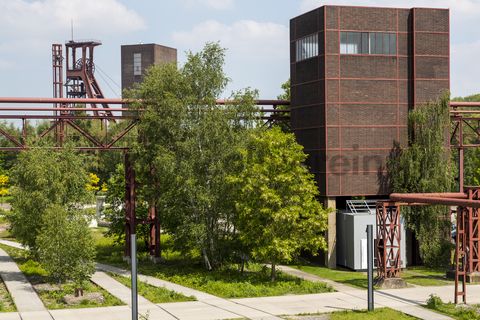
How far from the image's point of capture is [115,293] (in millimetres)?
35781

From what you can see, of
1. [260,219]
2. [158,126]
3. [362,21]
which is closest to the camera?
[260,219]

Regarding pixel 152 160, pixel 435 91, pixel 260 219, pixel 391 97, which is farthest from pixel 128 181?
pixel 435 91

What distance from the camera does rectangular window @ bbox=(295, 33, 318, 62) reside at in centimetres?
4627

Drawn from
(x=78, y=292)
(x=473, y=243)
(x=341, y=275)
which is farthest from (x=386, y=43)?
(x=78, y=292)

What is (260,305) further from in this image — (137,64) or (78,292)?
(137,64)

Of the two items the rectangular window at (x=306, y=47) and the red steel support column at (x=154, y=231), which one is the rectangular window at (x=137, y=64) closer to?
the red steel support column at (x=154, y=231)

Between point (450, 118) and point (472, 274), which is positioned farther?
point (450, 118)

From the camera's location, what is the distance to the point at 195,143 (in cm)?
4228

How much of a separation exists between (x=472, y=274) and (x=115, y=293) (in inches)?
778

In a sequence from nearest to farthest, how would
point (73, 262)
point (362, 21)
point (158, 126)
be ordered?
point (73, 262) → point (158, 126) → point (362, 21)

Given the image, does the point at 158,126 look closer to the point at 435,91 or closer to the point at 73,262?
the point at 73,262

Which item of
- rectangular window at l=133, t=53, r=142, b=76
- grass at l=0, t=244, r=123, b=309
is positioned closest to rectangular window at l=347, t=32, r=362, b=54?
grass at l=0, t=244, r=123, b=309

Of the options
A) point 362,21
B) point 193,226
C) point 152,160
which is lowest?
point 193,226

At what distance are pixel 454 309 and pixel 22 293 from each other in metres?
21.3
